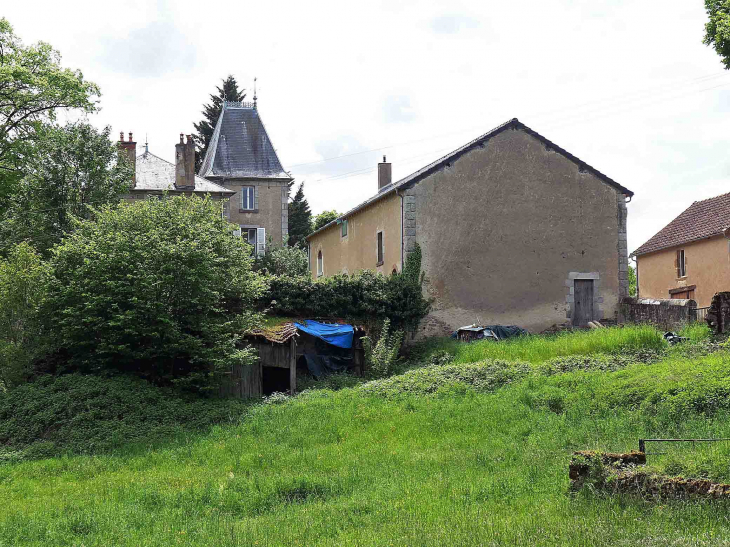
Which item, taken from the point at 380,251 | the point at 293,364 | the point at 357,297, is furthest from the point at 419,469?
the point at 380,251

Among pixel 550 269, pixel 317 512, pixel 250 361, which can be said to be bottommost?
pixel 317 512

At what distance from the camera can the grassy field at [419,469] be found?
8.45 metres

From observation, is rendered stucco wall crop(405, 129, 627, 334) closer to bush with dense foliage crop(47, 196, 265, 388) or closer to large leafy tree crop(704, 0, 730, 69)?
bush with dense foliage crop(47, 196, 265, 388)

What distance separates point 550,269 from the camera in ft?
91.9

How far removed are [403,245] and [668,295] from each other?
15.5 m

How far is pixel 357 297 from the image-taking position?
2523 cm

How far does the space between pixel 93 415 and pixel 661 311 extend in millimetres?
16952

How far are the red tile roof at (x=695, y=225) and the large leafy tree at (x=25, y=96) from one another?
25.4m

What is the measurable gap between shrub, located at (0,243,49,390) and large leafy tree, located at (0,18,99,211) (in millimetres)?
9730

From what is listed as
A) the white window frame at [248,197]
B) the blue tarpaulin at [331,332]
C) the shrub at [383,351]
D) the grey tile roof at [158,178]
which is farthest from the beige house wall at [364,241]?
the grey tile roof at [158,178]

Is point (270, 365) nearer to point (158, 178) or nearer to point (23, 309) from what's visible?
point (23, 309)

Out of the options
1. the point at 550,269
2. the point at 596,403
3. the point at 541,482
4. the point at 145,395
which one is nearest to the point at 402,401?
the point at 596,403

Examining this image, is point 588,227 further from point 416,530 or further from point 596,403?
point 416,530

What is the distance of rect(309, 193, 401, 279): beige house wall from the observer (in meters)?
28.3
